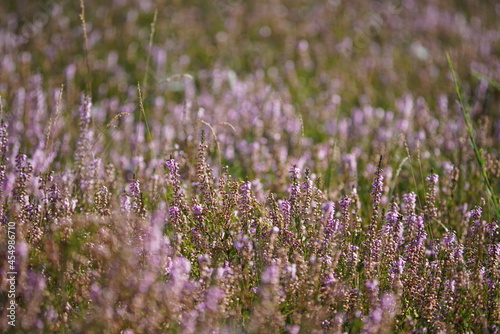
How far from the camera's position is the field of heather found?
2244 mm

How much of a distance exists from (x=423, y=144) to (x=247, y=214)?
2.69 metres

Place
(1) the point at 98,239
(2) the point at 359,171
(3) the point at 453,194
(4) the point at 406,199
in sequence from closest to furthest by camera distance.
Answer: (1) the point at 98,239 → (4) the point at 406,199 → (3) the point at 453,194 → (2) the point at 359,171

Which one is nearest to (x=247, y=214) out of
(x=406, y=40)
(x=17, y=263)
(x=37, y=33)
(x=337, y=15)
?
(x=17, y=263)

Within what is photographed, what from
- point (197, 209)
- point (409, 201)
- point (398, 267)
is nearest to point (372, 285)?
point (398, 267)

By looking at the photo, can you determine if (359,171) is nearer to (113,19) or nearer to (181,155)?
(181,155)

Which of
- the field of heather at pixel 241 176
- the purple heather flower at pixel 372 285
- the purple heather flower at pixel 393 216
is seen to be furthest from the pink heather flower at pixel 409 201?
the purple heather flower at pixel 372 285

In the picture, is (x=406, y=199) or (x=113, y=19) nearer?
(x=406, y=199)

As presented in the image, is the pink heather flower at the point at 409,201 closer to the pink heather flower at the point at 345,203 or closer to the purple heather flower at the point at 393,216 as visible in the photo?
the purple heather flower at the point at 393,216

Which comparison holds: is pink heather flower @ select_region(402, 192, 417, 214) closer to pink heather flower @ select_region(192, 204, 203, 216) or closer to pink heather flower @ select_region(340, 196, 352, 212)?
pink heather flower @ select_region(340, 196, 352, 212)

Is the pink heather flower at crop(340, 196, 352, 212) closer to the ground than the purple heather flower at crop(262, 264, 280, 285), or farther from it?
farther from it

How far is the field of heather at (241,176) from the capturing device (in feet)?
7.36

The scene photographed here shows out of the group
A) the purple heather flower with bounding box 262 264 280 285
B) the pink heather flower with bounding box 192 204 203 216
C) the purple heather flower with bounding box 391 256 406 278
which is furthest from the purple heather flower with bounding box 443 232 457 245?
the pink heather flower with bounding box 192 204 203 216

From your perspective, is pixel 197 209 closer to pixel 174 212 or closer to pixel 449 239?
pixel 174 212

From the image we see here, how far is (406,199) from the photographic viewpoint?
276cm
